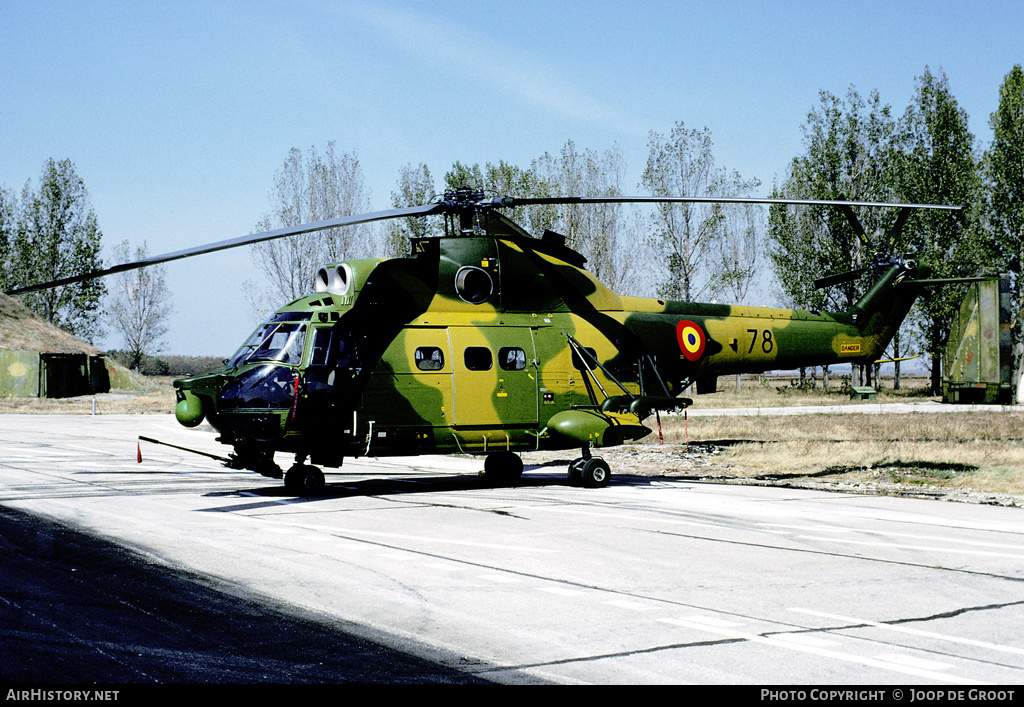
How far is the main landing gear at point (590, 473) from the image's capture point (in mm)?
15938

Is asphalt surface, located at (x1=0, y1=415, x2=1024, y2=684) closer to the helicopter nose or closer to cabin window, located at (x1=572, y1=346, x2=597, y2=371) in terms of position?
the helicopter nose

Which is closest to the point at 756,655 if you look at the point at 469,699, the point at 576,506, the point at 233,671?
the point at 469,699

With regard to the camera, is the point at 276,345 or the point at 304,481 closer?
the point at 276,345

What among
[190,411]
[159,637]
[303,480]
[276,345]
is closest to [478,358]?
[276,345]

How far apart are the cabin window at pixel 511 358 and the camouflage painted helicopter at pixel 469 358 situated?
0.02 m

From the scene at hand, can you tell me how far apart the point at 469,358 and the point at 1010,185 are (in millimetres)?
39409

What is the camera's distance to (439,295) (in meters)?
15.4

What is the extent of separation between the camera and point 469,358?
49.9 ft

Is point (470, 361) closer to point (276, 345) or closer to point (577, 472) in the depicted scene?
point (577, 472)

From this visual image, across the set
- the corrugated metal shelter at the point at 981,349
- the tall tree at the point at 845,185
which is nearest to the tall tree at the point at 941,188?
the tall tree at the point at 845,185

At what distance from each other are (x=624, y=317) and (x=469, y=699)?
12.3 metres

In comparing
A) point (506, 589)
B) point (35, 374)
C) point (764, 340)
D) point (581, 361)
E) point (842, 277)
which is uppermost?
point (842, 277)

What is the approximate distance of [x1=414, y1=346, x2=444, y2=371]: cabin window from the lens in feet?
48.8

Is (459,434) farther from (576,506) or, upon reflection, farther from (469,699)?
(469,699)
